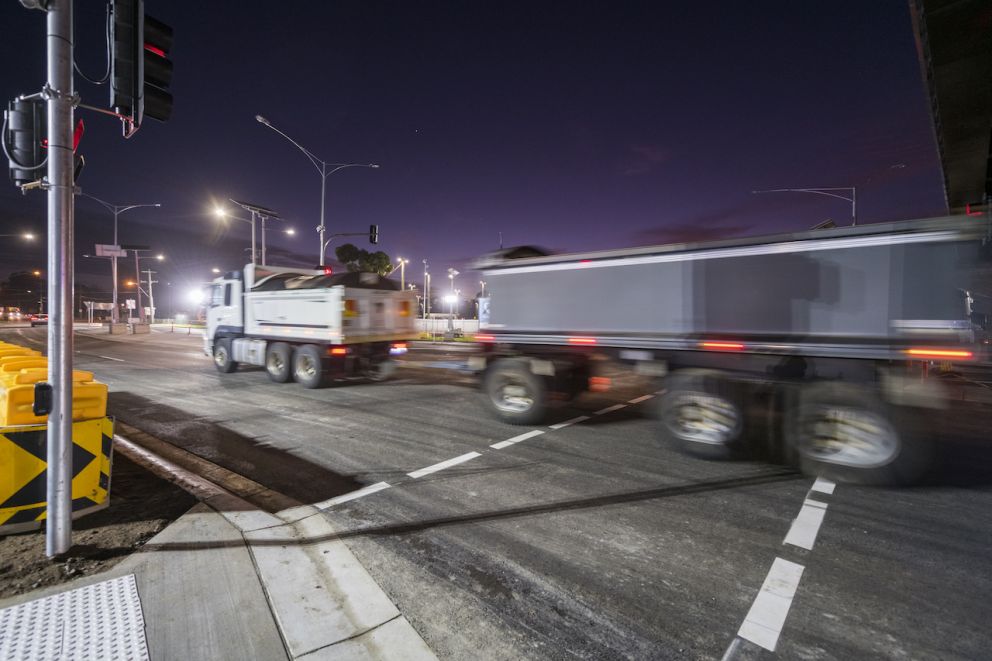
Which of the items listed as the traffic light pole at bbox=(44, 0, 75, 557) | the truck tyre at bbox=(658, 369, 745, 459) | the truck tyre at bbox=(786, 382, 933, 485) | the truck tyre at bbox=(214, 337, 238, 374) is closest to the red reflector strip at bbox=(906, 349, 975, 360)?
the truck tyre at bbox=(786, 382, 933, 485)

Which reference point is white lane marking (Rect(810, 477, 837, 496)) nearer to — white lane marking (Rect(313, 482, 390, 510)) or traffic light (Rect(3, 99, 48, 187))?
white lane marking (Rect(313, 482, 390, 510))

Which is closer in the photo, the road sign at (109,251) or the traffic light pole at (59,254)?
the traffic light pole at (59,254)

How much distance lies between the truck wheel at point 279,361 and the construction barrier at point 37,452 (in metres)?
7.54

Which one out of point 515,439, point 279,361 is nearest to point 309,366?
point 279,361

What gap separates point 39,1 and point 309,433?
18.0ft

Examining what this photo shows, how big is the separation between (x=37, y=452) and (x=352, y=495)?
2527mm

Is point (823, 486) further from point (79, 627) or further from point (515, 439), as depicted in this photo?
point (79, 627)

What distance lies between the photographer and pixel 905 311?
4.70m

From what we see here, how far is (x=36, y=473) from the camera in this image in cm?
360

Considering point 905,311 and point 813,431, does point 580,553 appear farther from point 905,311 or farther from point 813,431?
point 905,311

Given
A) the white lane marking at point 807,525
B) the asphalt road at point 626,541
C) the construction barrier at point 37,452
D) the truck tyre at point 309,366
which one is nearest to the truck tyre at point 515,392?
the asphalt road at point 626,541

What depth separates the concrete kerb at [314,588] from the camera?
251 cm

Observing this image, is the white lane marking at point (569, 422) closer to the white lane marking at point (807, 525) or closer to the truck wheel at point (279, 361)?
the white lane marking at point (807, 525)

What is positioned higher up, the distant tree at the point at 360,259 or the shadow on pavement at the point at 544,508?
the distant tree at the point at 360,259
